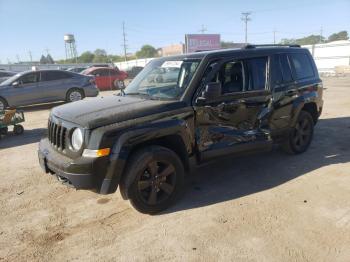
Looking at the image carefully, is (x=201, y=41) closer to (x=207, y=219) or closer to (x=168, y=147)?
(x=168, y=147)

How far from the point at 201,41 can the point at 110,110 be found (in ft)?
127

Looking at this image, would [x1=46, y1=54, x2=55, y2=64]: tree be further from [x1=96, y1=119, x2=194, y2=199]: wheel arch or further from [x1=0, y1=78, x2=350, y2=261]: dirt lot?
[x1=96, y1=119, x2=194, y2=199]: wheel arch

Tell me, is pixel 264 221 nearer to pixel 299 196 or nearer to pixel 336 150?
pixel 299 196

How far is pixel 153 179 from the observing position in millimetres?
4008

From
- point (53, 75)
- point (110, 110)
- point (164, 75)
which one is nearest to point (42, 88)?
point (53, 75)

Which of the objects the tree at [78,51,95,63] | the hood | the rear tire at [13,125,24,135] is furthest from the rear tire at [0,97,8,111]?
the tree at [78,51,95,63]

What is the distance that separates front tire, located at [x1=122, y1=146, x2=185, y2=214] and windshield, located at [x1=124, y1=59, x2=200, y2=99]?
0.86 meters

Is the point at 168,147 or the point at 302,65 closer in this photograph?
the point at 168,147

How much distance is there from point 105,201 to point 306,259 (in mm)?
2565

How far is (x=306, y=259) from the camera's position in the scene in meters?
3.12

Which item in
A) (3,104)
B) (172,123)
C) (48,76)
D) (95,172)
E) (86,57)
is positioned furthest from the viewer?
(86,57)

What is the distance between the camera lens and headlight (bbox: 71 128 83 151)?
3701 millimetres

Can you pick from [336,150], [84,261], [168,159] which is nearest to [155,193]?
[168,159]

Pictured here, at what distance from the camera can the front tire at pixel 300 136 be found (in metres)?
5.90
